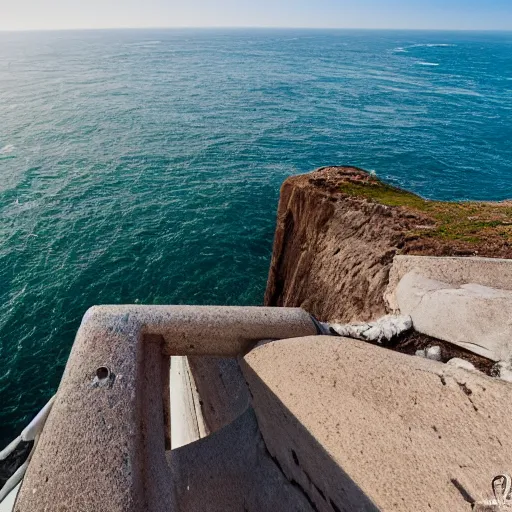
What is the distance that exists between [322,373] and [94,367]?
431 cm

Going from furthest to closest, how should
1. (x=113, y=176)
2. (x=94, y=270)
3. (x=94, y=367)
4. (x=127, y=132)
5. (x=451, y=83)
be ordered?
(x=451, y=83) < (x=127, y=132) < (x=113, y=176) < (x=94, y=270) < (x=94, y=367)

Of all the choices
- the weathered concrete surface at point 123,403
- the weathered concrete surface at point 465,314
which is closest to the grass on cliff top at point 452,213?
the weathered concrete surface at point 465,314

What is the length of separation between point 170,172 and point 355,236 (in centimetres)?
2765

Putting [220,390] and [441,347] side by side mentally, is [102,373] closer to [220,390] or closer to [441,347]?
[220,390]

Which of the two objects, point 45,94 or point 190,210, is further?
point 45,94

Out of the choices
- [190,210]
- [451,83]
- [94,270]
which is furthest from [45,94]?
[451,83]

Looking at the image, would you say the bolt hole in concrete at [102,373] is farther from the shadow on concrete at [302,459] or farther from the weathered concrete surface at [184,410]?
the weathered concrete surface at [184,410]

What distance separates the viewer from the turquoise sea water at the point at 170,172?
23281 mm

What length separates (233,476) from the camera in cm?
801

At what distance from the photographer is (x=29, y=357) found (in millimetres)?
19500

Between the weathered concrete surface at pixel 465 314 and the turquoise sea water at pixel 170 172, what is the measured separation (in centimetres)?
1512

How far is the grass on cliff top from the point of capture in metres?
13.9

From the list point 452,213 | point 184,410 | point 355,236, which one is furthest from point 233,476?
point 452,213

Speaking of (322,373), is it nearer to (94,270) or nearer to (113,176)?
(94,270)
